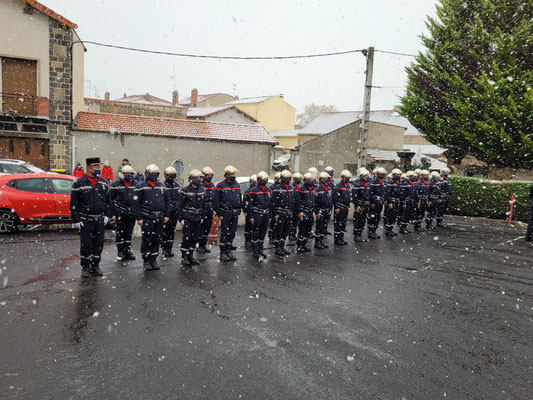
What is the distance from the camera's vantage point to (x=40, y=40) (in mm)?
19609

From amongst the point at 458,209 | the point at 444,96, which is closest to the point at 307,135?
the point at 444,96

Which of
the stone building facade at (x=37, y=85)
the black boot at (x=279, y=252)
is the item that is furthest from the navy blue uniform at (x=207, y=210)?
the stone building facade at (x=37, y=85)

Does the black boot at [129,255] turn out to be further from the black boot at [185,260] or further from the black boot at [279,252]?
the black boot at [279,252]

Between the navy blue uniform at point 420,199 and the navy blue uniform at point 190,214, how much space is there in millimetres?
8139

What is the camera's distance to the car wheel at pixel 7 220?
10.4 m

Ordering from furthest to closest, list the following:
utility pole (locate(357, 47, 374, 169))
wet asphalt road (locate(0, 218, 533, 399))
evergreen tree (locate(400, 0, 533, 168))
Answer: evergreen tree (locate(400, 0, 533, 168)), utility pole (locate(357, 47, 374, 169)), wet asphalt road (locate(0, 218, 533, 399))

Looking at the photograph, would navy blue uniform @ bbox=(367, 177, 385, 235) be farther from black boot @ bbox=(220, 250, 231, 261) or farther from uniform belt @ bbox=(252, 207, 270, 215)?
black boot @ bbox=(220, 250, 231, 261)

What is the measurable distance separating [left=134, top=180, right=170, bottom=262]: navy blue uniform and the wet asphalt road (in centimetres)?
52

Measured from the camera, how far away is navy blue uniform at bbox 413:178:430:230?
13616 millimetres

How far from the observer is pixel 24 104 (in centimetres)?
1992

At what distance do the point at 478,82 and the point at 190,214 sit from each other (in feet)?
61.6

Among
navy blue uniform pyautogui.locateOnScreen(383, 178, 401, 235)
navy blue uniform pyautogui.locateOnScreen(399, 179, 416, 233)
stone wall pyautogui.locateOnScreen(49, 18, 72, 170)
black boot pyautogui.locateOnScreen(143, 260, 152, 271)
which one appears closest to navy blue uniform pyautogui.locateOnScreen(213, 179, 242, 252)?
black boot pyautogui.locateOnScreen(143, 260, 152, 271)

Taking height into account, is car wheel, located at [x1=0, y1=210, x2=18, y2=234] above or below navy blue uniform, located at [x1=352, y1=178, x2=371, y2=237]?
below

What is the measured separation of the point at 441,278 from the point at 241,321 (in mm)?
4572
